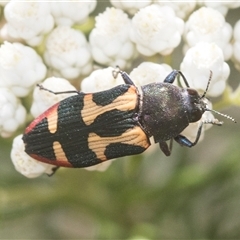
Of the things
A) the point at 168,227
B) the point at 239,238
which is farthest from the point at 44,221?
the point at 239,238

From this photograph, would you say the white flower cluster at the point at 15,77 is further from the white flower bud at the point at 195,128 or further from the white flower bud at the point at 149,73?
the white flower bud at the point at 195,128

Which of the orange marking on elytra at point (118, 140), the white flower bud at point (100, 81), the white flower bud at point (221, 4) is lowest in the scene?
the orange marking on elytra at point (118, 140)

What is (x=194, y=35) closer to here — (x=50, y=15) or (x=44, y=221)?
(x=50, y=15)

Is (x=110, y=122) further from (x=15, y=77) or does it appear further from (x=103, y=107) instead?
(x=15, y=77)

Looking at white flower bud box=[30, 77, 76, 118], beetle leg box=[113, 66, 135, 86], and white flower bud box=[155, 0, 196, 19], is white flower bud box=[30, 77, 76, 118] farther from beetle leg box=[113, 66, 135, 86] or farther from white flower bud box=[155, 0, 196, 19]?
white flower bud box=[155, 0, 196, 19]

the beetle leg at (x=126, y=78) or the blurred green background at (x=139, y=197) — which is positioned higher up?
the beetle leg at (x=126, y=78)

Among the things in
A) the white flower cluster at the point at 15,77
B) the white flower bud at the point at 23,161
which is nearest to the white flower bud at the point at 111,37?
the white flower cluster at the point at 15,77

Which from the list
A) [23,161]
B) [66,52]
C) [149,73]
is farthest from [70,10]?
[23,161]
